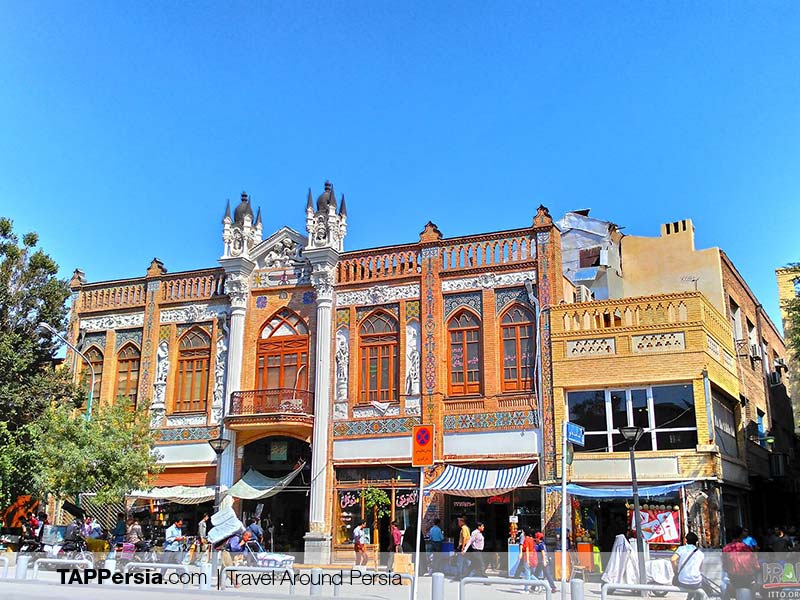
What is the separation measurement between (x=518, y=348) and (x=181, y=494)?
12450mm

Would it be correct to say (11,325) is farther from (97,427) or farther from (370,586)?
(370,586)

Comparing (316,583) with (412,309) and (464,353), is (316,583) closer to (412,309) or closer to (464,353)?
(464,353)

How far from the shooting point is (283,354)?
2952 centimetres

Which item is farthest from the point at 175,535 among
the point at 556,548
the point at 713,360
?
the point at 713,360

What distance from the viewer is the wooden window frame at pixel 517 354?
2577 centimetres

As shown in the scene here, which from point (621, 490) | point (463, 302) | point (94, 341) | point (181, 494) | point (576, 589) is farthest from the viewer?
point (94, 341)

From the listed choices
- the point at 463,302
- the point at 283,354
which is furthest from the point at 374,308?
the point at 283,354

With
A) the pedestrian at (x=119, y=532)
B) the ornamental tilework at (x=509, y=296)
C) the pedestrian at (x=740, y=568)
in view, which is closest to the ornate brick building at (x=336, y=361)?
the ornamental tilework at (x=509, y=296)

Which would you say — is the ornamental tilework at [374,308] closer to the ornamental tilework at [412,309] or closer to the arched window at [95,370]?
the ornamental tilework at [412,309]

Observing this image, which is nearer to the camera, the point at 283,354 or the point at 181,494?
the point at 181,494

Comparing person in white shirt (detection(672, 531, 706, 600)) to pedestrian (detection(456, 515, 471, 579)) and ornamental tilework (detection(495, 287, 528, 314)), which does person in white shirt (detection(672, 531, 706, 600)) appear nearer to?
pedestrian (detection(456, 515, 471, 579))

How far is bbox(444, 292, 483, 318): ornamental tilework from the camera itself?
88.6 ft

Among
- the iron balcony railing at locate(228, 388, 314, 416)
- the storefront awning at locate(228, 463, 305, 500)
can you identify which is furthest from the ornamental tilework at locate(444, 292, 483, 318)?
the storefront awning at locate(228, 463, 305, 500)

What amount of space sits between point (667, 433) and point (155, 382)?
1796cm
